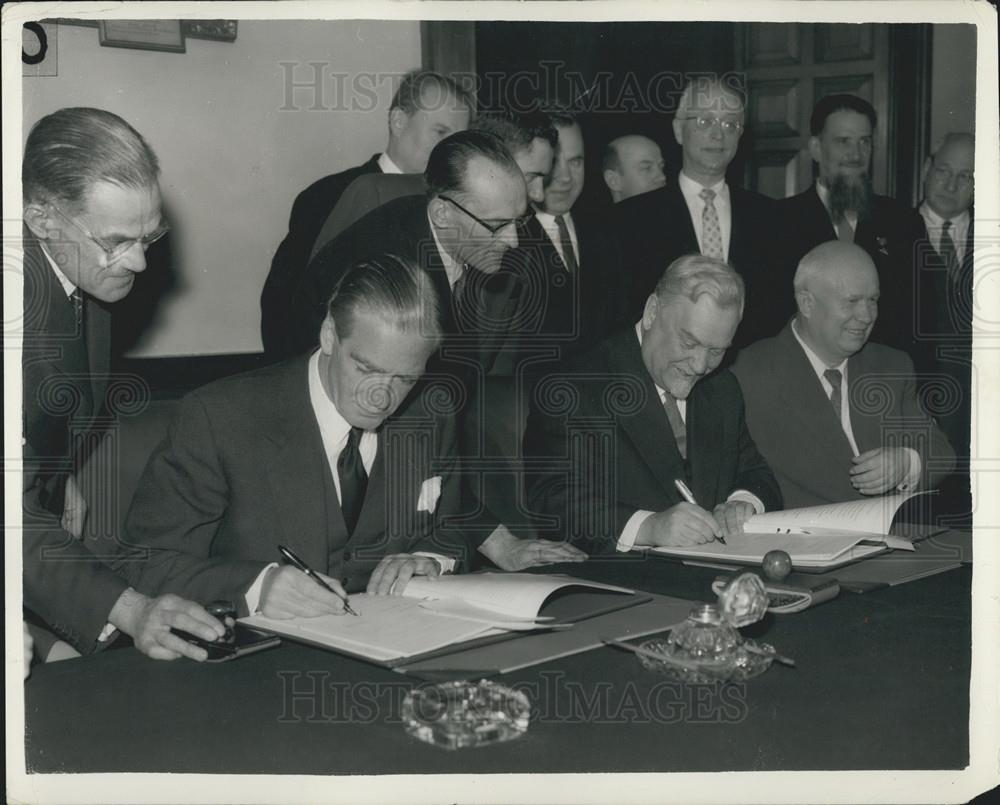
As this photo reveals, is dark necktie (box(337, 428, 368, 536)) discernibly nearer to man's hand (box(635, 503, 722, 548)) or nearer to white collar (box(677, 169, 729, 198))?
man's hand (box(635, 503, 722, 548))

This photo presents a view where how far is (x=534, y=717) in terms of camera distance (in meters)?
1.66

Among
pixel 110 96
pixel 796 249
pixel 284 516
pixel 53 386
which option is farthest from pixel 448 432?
pixel 796 249

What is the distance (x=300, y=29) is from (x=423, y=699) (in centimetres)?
254

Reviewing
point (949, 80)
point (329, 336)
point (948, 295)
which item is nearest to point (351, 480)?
point (329, 336)

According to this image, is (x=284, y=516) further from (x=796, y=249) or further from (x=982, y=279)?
(x=796, y=249)

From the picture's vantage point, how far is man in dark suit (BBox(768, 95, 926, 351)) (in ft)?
13.5

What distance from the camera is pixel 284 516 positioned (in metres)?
2.39

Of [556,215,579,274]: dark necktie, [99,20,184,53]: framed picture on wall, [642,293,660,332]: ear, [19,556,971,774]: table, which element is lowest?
[19,556,971,774]: table

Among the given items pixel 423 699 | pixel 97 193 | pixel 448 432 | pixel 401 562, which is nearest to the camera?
pixel 423 699

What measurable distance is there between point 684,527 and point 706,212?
1.80 metres

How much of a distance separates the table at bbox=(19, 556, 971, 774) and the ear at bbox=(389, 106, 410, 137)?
2390 mm

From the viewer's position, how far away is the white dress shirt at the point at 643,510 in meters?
2.89

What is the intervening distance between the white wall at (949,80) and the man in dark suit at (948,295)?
20 centimetres

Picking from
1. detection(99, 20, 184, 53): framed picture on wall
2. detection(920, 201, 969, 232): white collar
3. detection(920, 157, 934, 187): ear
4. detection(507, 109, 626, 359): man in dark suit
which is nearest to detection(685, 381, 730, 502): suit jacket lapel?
detection(507, 109, 626, 359): man in dark suit
